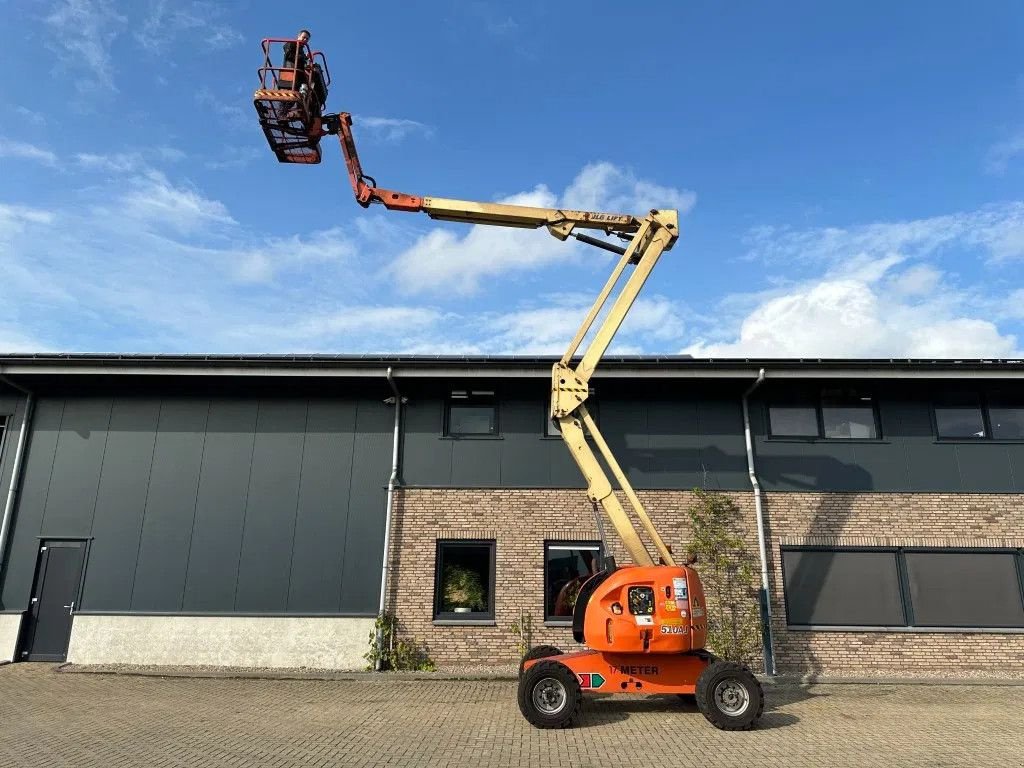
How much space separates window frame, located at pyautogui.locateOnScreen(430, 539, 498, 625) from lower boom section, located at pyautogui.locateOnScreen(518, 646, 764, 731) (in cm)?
337

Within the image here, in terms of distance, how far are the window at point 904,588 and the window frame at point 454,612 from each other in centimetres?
525

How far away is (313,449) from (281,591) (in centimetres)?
263

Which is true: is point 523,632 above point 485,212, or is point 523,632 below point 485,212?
below

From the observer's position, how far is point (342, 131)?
1010 centimetres

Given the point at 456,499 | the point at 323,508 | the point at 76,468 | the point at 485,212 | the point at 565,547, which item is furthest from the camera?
the point at 76,468

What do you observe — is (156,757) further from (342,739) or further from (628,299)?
(628,299)

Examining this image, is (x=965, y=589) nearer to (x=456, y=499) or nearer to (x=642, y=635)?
(x=642, y=635)

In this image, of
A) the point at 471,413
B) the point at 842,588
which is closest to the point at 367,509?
the point at 471,413

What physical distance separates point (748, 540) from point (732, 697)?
14.1 feet

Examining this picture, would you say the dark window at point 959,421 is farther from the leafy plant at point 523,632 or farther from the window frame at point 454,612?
the window frame at point 454,612

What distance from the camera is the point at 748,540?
467 inches

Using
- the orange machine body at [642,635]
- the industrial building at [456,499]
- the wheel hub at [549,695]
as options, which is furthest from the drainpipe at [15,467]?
the orange machine body at [642,635]

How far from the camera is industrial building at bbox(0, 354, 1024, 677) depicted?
1159 centimetres

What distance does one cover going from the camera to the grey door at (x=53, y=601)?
11.8m
